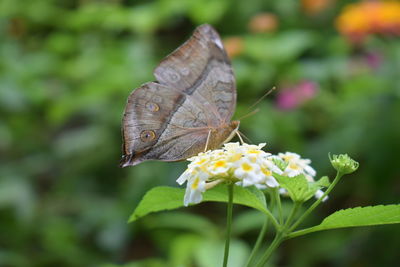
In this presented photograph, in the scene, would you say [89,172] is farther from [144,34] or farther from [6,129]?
[144,34]

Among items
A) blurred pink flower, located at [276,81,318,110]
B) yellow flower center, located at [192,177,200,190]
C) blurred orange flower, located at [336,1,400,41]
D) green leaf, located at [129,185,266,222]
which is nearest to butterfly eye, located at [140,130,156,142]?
green leaf, located at [129,185,266,222]

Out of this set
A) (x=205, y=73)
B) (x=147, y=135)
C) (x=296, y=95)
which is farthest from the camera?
(x=296, y=95)

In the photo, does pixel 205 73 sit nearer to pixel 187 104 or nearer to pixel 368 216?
pixel 187 104

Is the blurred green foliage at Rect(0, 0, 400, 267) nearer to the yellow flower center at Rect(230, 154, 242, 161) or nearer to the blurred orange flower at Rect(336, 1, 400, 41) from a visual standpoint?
the blurred orange flower at Rect(336, 1, 400, 41)

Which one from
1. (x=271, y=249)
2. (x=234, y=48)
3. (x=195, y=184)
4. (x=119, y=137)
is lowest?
(x=119, y=137)

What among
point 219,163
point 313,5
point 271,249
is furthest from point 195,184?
point 313,5

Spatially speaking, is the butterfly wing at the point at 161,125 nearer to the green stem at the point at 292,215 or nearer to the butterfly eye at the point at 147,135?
the butterfly eye at the point at 147,135

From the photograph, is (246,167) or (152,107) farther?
(152,107)
